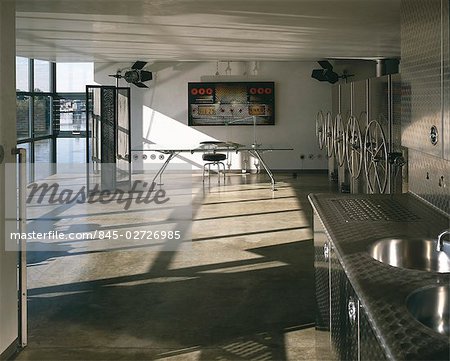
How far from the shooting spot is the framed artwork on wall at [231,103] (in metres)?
13.2

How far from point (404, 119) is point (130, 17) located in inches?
126

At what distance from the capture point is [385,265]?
→ 2078mm

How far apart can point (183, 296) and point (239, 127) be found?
29.9ft

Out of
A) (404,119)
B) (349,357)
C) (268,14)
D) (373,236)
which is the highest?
(268,14)

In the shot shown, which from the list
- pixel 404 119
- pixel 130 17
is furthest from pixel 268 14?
pixel 404 119

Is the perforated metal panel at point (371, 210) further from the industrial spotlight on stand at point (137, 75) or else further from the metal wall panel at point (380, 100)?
the industrial spotlight on stand at point (137, 75)

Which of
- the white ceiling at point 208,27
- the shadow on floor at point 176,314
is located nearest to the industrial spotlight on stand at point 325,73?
the white ceiling at point 208,27

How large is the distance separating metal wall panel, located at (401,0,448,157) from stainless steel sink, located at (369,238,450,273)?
1.63 ft

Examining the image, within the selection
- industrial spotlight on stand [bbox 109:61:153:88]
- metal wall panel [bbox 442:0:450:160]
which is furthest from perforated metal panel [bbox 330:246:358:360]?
industrial spotlight on stand [bbox 109:61:153:88]

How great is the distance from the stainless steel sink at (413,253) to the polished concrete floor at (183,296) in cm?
69

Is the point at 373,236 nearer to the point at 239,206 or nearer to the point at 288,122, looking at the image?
the point at 239,206

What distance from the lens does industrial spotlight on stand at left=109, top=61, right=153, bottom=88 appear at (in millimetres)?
12250

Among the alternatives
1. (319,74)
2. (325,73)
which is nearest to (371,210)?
(325,73)

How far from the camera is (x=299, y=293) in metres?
4.58
